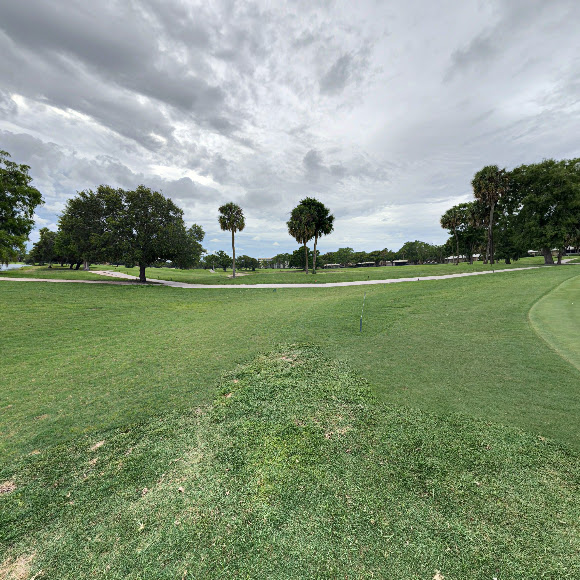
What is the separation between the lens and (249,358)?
7.30 m

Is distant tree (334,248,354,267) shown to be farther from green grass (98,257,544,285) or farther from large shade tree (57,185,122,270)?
large shade tree (57,185,122,270)

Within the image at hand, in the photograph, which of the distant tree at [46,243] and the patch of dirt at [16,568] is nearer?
the patch of dirt at [16,568]

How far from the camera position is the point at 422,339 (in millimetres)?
8102

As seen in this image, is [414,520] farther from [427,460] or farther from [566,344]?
[566,344]

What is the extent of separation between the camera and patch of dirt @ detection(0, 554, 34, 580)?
2.26 metres

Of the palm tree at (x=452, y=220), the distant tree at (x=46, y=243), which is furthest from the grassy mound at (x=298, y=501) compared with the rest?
the distant tree at (x=46, y=243)

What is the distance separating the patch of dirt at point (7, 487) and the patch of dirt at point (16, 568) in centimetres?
120

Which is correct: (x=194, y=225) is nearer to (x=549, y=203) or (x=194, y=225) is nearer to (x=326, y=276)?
(x=326, y=276)

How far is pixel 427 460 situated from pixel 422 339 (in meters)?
5.36

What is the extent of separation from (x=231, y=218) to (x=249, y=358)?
120 ft

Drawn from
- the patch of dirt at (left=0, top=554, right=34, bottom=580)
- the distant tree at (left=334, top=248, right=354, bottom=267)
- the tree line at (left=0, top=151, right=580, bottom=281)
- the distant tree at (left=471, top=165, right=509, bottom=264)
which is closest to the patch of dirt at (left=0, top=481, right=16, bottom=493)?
the patch of dirt at (left=0, top=554, right=34, bottom=580)

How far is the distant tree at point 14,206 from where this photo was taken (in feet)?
60.3

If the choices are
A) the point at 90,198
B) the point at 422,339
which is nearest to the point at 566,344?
the point at 422,339

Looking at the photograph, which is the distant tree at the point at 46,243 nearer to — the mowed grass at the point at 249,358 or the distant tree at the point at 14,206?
the distant tree at the point at 14,206
